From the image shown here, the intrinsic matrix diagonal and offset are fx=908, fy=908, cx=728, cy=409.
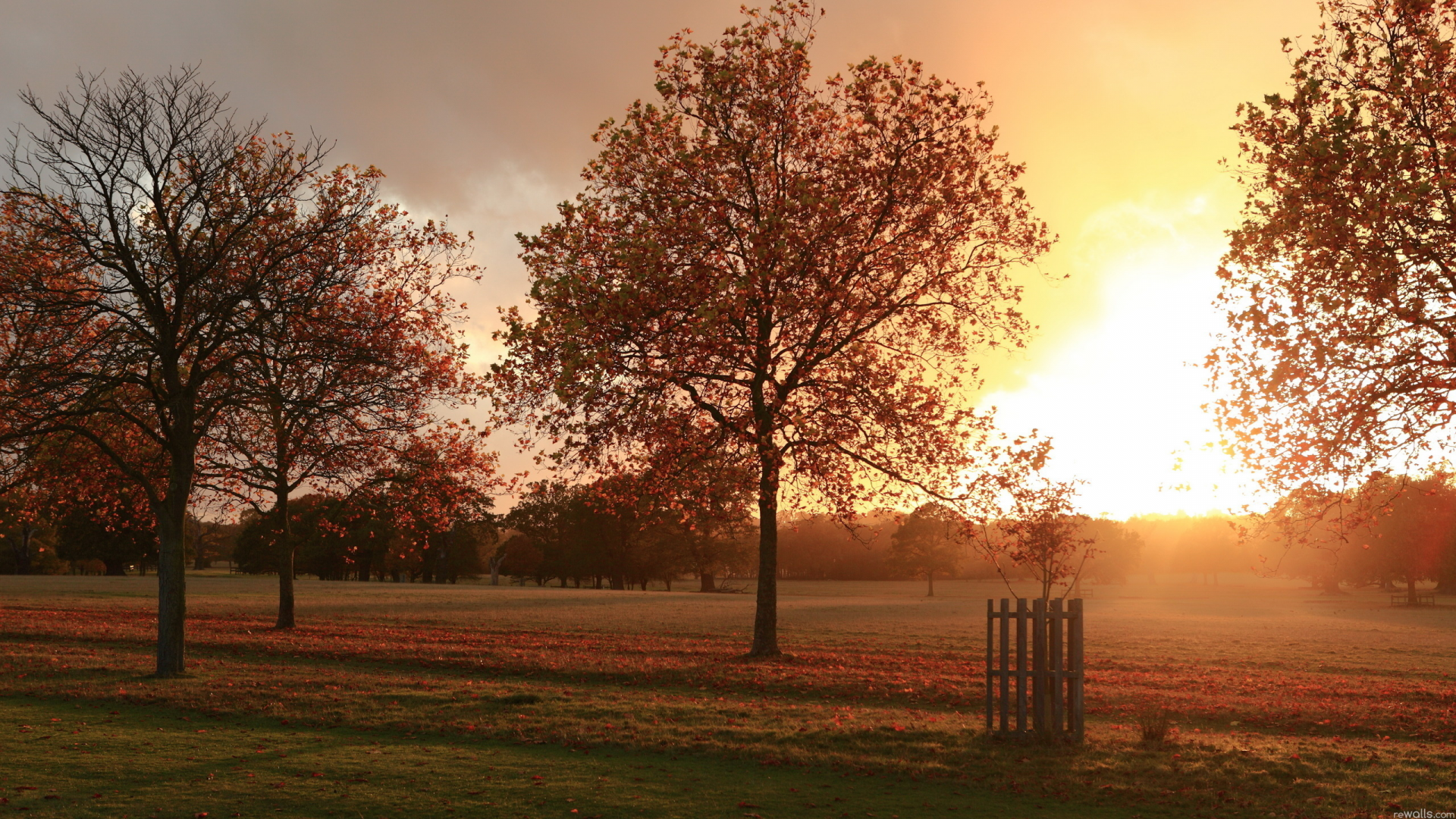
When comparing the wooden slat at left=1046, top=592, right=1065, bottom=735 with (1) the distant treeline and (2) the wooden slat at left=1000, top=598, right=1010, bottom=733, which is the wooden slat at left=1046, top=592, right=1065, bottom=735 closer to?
(2) the wooden slat at left=1000, top=598, right=1010, bottom=733

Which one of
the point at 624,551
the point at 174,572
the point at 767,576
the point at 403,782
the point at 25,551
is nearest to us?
the point at 403,782

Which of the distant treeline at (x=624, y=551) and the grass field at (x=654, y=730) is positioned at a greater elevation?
the grass field at (x=654, y=730)

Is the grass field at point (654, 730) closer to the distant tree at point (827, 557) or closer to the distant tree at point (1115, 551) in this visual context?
the distant tree at point (1115, 551)

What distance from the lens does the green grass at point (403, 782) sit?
904cm

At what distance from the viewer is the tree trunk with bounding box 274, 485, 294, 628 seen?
98.9 feet

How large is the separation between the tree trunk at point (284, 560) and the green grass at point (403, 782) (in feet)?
59.3

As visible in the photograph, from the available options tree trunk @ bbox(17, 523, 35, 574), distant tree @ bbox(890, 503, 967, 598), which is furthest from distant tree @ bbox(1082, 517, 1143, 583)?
tree trunk @ bbox(17, 523, 35, 574)

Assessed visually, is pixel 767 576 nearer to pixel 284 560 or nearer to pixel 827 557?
pixel 284 560

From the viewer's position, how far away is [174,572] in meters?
17.7

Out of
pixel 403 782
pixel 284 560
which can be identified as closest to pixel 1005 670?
pixel 403 782

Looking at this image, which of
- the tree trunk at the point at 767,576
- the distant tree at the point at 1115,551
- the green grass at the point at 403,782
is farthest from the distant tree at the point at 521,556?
the green grass at the point at 403,782

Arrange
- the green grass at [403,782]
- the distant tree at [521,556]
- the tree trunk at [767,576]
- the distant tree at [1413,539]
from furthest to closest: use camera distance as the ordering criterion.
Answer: the distant tree at [521,556], the distant tree at [1413,539], the tree trunk at [767,576], the green grass at [403,782]

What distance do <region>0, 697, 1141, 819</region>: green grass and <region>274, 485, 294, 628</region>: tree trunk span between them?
18.1 meters

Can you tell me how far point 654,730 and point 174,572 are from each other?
10753 millimetres
